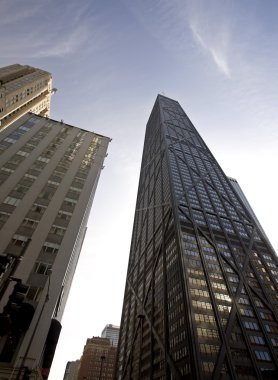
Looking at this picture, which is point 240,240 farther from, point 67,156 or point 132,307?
point 67,156

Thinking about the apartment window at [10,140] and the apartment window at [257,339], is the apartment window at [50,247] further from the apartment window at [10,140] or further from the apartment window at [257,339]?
the apartment window at [257,339]

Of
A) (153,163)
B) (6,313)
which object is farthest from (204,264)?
(153,163)

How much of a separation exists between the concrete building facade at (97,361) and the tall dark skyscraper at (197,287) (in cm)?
7103

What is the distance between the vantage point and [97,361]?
159 meters

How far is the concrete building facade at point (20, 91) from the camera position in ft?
160

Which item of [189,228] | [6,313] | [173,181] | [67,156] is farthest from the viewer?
[173,181]

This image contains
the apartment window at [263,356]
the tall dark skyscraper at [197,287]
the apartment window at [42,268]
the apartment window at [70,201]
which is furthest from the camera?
the apartment window at [263,356]

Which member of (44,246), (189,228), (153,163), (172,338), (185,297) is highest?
(153,163)

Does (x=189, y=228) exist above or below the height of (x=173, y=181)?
below

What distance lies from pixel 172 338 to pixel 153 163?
10244 cm

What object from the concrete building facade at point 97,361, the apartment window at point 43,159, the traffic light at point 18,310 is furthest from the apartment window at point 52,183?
the concrete building facade at point 97,361

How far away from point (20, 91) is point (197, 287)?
6104 centimetres

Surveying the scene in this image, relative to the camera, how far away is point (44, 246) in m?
24.2

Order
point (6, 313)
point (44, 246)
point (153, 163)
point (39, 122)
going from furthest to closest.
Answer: point (153, 163) < point (39, 122) < point (44, 246) < point (6, 313)
